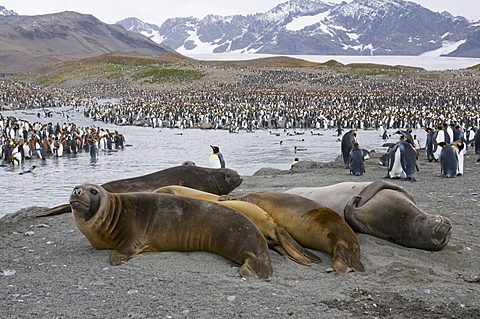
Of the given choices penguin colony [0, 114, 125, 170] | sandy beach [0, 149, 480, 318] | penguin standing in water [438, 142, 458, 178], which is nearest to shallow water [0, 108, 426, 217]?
penguin colony [0, 114, 125, 170]

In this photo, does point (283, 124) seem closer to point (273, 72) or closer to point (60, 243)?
point (60, 243)

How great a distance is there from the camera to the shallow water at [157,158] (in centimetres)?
1189

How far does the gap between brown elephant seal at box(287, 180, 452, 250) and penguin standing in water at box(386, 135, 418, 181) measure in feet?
14.0

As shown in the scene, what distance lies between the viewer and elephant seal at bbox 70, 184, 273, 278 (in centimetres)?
444

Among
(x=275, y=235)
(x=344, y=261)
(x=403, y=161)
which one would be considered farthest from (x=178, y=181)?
(x=403, y=161)

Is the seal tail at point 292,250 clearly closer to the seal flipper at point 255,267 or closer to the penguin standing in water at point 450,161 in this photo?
the seal flipper at point 255,267

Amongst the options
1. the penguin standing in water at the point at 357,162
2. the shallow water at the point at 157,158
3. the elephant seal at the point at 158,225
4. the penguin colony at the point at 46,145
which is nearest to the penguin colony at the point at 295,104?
the penguin standing in water at the point at 357,162

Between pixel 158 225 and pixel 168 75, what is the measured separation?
220 ft

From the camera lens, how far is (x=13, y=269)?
438 cm

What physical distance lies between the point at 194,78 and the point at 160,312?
66.7 metres

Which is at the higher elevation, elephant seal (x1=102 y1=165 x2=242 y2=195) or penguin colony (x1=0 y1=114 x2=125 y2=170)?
elephant seal (x1=102 y1=165 x2=242 y2=195)

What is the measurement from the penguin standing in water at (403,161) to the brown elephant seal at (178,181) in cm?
380

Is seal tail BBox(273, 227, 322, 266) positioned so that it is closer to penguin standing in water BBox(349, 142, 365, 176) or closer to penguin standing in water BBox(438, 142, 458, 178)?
penguin standing in water BBox(349, 142, 365, 176)

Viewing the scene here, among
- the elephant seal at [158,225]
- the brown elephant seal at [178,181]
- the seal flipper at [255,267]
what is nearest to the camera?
the seal flipper at [255,267]
